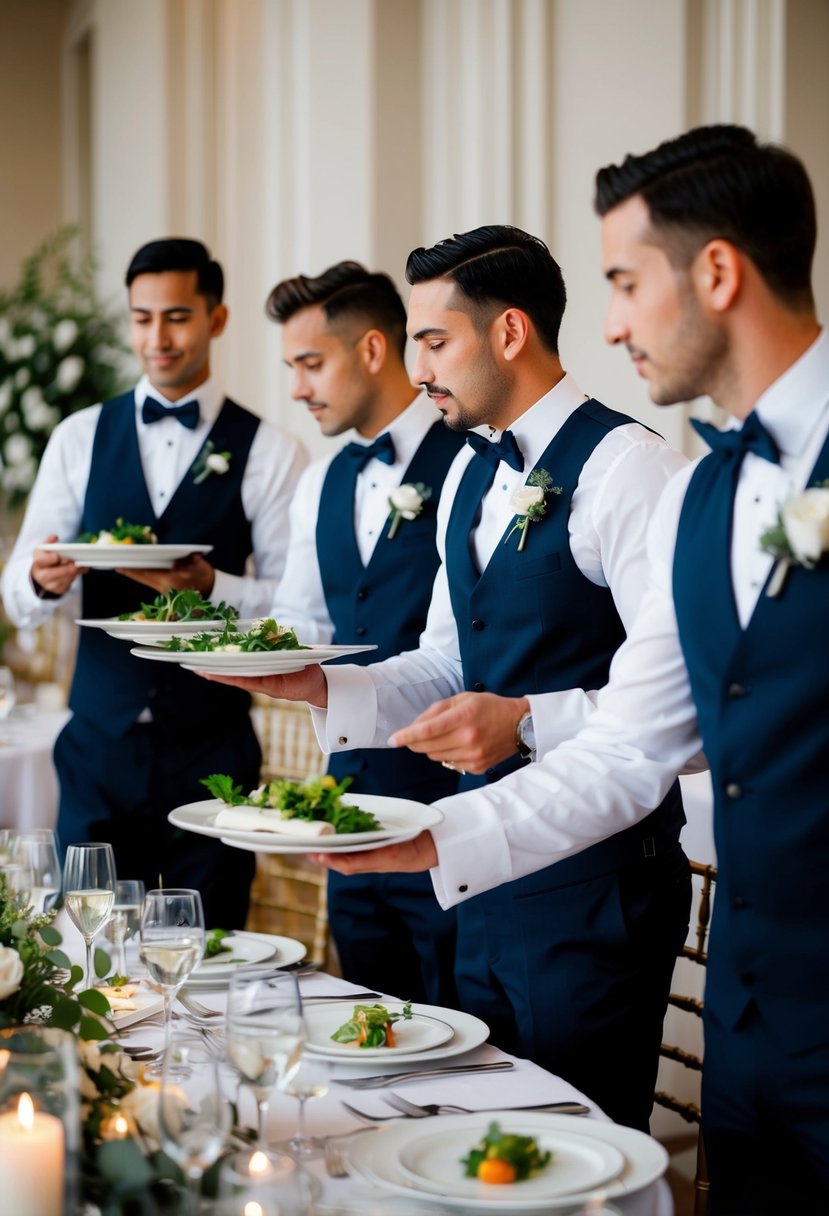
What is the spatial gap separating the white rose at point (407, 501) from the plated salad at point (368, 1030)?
1514mm

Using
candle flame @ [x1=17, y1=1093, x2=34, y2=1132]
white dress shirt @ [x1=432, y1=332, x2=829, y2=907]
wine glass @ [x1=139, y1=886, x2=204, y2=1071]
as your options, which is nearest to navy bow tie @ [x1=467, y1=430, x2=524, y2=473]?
white dress shirt @ [x1=432, y1=332, x2=829, y2=907]

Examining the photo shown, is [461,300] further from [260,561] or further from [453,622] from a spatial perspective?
[260,561]

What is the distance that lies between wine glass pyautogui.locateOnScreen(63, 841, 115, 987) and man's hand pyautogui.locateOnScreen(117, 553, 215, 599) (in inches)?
49.3

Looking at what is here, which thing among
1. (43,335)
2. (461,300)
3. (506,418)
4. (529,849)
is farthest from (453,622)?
(43,335)

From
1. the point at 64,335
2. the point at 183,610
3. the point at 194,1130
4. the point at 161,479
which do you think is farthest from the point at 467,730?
the point at 64,335

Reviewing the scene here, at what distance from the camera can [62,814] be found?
3750 millimetres

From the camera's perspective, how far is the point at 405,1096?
164 cm

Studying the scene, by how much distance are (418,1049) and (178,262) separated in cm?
259

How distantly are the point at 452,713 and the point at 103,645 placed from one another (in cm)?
187

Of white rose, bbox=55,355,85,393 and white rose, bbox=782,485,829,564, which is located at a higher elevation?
white rose, bbox=55,355,85,393

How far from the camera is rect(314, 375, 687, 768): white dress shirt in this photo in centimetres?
227

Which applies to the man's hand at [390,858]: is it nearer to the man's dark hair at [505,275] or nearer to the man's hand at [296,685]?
the man's hand at [296,685]

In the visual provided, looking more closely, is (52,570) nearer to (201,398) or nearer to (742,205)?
(201,398)

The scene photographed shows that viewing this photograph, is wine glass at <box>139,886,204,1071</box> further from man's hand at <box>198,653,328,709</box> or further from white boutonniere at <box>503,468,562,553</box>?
white boutonniere at <box>503,468,562,553</box>
